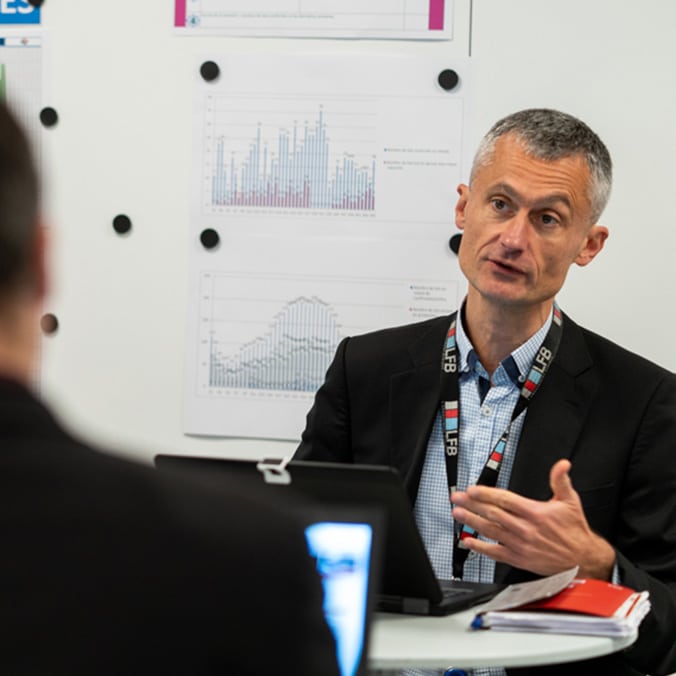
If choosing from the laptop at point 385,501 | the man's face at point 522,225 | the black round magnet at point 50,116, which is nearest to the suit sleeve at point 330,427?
the man's face at point 522,225

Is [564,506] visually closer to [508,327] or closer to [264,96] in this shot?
[508,327]

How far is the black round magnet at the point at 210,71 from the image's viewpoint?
9.14 feet

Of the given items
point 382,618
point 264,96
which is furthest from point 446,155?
point 382,618

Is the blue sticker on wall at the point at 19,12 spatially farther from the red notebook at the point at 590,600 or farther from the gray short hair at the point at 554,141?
the red notebook at the point at 590,600

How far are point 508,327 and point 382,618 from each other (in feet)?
2.77

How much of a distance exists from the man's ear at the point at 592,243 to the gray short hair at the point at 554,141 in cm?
4

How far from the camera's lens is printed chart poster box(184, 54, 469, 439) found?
2717mm

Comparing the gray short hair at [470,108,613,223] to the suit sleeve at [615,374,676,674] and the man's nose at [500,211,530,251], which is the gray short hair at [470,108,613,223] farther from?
the suit sleeve at [615,374,676,674]

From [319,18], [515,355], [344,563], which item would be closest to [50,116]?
[319,18]

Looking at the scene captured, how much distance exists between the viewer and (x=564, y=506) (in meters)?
1.68

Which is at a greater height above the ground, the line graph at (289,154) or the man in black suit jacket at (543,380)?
the line graph at (289,154)

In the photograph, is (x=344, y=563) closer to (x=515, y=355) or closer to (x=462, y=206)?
(x=515, y=355)

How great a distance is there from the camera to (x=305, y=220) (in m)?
2.78

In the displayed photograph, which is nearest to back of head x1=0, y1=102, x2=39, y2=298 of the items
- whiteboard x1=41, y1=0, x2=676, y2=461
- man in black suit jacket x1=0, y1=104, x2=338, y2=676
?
man in black suit jacket x1=0, y1=104, x2=338, y2=676
